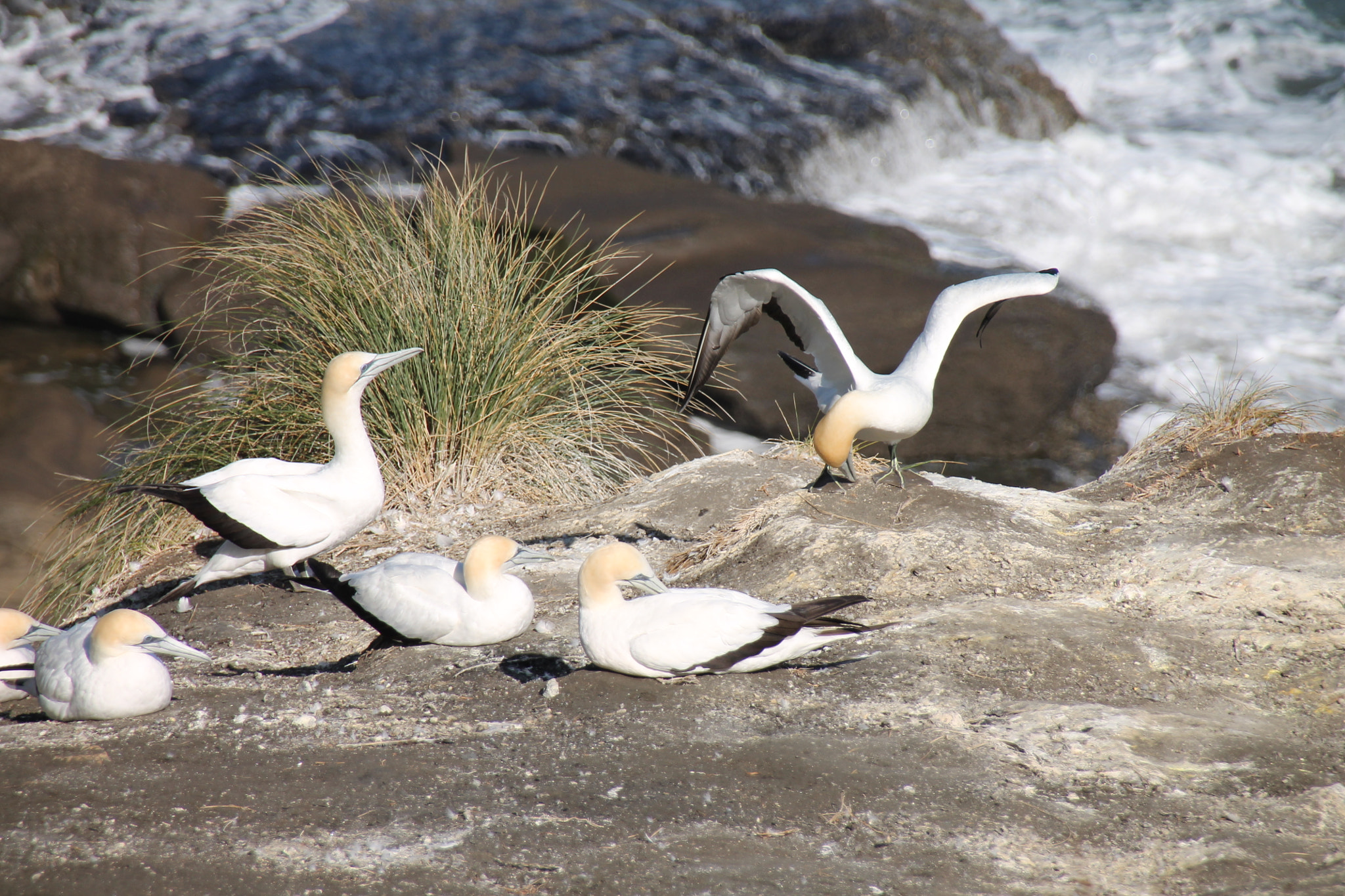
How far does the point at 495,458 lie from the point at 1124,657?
12.1 feet

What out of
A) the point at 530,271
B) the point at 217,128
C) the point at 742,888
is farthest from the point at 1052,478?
the point at 217,128

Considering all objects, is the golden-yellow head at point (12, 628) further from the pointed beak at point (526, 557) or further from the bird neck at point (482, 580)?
the pointed beak at point (526, 557)

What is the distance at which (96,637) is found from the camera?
134 inches

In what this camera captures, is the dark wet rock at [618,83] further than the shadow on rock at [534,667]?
Yes

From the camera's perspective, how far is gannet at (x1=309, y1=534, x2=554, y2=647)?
388 centimetres

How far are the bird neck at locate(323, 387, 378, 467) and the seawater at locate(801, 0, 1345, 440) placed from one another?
7462 millimetres

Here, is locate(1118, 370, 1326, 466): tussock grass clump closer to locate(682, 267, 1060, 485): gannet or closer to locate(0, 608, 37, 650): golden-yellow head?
locate(682, 267, 1060, 485): gannet

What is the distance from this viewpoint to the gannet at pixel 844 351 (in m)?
4.88

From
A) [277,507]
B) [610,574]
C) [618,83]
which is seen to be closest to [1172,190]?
[618,83]

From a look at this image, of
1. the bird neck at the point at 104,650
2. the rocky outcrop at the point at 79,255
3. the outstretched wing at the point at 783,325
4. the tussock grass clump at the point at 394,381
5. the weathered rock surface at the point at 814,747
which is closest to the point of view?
the weathered rock surface at the point at 814,747

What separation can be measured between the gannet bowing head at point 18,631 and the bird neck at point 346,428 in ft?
4.16

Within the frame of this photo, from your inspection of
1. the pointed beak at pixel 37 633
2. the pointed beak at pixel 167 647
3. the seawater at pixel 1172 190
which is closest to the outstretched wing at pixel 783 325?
the pointed beak at pixel 167 647

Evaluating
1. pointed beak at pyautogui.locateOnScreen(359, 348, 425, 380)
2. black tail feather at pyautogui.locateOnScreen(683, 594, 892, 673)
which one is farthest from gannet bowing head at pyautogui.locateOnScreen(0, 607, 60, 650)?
black tail feather at pyautogui.locateOnScreen(683, 594, 892, 673)

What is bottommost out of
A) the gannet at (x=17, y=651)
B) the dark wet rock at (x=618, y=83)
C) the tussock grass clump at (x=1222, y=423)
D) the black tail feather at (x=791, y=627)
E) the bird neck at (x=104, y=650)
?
the gannet at (x=17, y=651)
